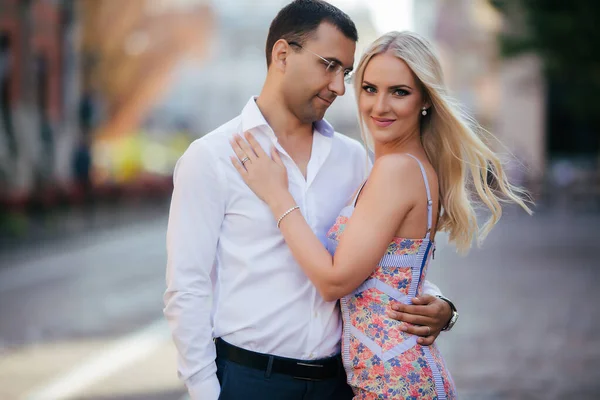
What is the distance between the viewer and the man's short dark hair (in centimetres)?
342

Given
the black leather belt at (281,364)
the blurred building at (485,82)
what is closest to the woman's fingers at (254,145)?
the black leather belt at (281,364)

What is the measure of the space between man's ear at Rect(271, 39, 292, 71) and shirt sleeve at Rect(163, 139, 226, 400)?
1.60 feet

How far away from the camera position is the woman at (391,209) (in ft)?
10.6

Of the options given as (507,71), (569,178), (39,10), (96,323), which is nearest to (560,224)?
(569,178)

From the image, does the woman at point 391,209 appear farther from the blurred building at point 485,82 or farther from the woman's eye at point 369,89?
the blurred building at point 485,82

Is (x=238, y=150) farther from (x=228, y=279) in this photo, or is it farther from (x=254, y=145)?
(x=228, y=279)

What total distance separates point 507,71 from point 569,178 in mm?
8012

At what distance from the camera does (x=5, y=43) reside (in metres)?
27.4

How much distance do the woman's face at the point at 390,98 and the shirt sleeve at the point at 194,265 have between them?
2.07ft

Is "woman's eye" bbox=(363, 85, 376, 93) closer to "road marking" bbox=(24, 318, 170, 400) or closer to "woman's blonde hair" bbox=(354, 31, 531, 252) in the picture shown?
"woman's blonde hair" bbox=(354, 31, 531, 252)

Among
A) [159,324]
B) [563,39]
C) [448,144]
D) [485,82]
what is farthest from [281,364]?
[485,82]

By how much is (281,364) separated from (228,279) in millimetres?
369

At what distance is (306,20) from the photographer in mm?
3430

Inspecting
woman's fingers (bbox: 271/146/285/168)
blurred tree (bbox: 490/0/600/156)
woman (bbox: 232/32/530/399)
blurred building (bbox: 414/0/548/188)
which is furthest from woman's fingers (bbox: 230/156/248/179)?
blurred building (bbox: 414/0/548/188)
